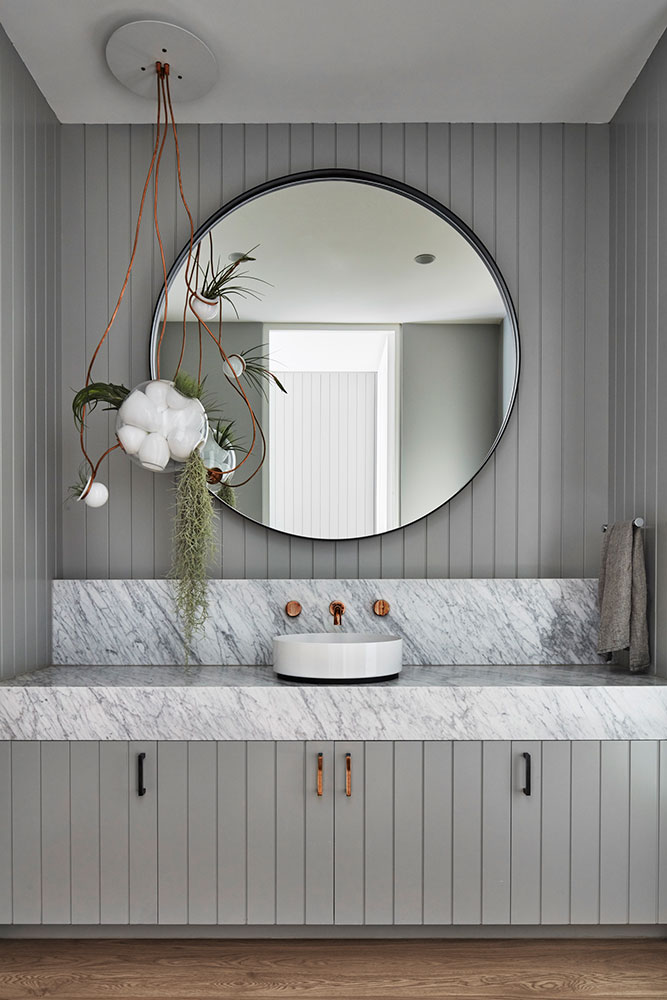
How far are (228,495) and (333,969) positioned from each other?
142cm

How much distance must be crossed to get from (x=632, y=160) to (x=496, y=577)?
4.59 feet

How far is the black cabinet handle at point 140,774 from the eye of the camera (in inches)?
93.1

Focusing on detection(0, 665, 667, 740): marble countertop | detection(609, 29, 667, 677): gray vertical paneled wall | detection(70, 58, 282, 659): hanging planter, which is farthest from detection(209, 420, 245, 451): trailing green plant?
detection(609, 29, 667, 677): gray vertical paneled wall

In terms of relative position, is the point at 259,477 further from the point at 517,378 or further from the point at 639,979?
the point at 639,979

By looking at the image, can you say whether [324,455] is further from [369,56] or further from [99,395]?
[369,56]

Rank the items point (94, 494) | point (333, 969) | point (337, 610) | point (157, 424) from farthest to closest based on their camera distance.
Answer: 1. point (337, 610)
2. point (94, 494)
3. point (157, 424)
4. point (333, 969)

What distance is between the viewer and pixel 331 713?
2361 mm

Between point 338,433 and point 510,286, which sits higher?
point 510,286

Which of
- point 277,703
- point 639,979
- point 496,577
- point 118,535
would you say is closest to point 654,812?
point 639,979

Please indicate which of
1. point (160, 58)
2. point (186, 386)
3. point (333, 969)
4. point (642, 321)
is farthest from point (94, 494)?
point (642, 321)

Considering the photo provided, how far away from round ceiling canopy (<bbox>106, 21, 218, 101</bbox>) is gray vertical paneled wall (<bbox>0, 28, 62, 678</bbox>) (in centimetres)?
32

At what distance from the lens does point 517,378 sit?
2.94 metres

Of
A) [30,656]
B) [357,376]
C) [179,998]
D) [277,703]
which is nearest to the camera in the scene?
[179,998]

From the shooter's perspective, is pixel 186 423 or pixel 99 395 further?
pixel 99 395
